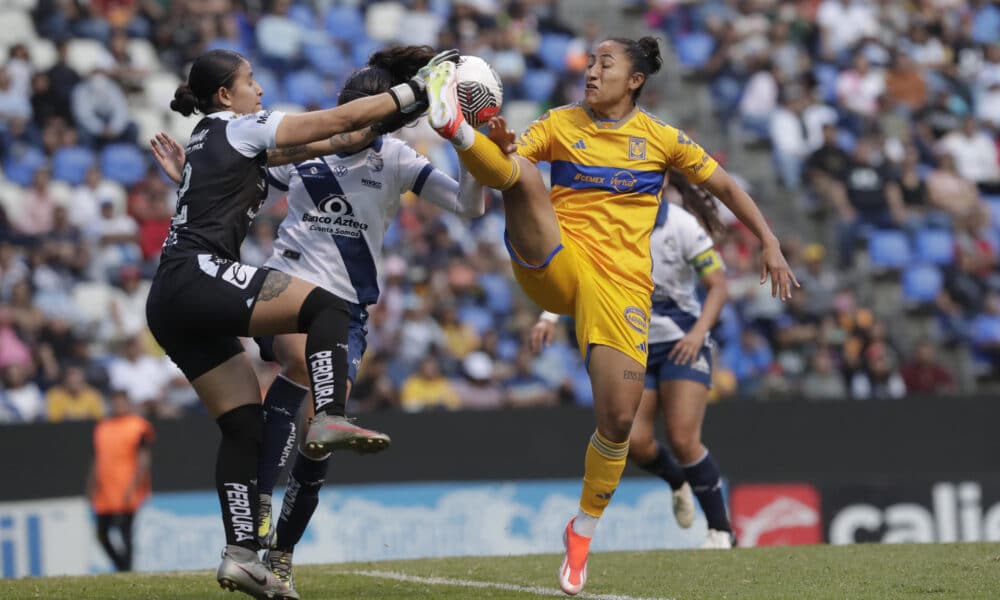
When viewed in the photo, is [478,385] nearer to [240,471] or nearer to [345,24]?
[345,24]

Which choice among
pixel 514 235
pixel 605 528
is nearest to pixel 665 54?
pixel 605 528

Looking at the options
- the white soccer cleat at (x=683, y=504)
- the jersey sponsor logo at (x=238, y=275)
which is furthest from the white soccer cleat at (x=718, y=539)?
the jersey sponsor logo at (x=238, y=275)

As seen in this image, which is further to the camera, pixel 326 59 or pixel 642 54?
pixel 326 59

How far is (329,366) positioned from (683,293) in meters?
4.19

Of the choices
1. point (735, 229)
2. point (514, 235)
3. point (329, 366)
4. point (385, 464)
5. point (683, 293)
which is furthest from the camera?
point (735, 229)

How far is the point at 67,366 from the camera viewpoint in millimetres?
14742

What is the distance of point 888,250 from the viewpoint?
19250 mm

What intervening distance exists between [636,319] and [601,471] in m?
0.81

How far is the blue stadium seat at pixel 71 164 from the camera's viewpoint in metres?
16.8

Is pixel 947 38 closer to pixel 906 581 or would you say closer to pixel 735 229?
pixel 735 229

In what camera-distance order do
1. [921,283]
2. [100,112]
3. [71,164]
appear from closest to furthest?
[71,164] → [100,112] → [921,283]

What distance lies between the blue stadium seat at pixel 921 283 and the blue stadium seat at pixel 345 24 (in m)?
7.97

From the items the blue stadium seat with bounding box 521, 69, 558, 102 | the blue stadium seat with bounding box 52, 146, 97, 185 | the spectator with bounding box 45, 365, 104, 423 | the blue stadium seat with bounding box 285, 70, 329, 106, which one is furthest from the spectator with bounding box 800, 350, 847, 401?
the blue stadium seat with bounding box 52, 146, 97, 185

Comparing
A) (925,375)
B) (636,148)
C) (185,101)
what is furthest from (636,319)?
(925,375)
